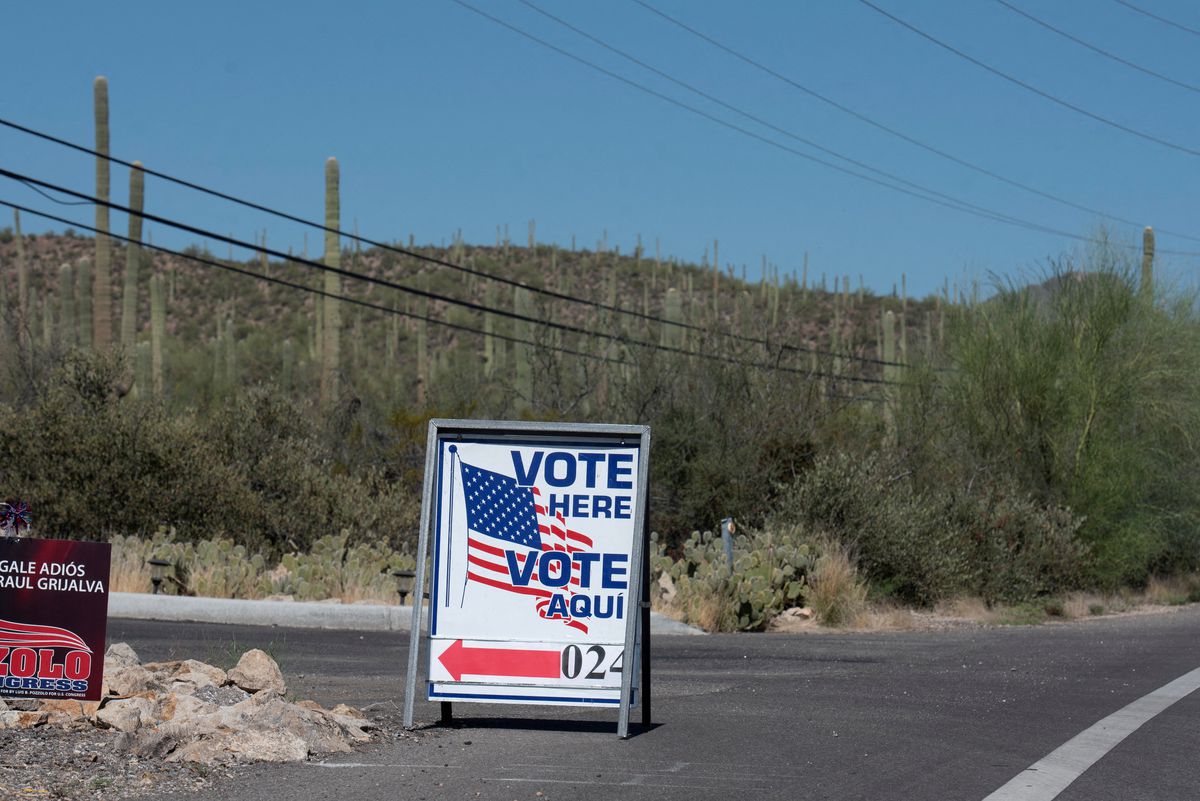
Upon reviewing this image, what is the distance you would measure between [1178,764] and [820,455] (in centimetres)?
1711

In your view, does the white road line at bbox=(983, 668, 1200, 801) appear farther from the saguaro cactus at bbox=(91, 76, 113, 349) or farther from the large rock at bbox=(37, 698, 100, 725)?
the saguaro cactus at bbox=(91, 76, 113, 349)

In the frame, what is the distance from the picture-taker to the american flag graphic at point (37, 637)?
848cm

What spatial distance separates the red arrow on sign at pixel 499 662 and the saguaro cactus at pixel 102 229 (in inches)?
835

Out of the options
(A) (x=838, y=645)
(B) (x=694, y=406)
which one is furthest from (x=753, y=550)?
(B) (x=694, y=406)

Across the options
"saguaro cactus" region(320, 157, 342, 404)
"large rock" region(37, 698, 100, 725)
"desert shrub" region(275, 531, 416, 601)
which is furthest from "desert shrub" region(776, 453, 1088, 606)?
"large rock" region(37, 698, 100, 725)

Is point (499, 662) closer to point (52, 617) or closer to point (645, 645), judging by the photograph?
point (645, 645)

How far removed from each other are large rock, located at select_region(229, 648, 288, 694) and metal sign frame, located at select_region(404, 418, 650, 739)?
118 cm

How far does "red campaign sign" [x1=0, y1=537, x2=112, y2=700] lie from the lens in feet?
27.7

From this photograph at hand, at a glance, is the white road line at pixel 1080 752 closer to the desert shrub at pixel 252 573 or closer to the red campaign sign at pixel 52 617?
the red campaign sign at pixel 52 617

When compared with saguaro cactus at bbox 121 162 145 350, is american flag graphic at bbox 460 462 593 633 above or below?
below

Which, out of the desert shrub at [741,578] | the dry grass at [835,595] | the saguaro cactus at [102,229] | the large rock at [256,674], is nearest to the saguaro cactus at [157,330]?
the saguaro cactus at [102,229]

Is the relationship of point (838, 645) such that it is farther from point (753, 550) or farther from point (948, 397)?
point (948, 397)

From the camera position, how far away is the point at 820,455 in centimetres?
2561

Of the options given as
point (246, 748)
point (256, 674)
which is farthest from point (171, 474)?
point (246, 748)
